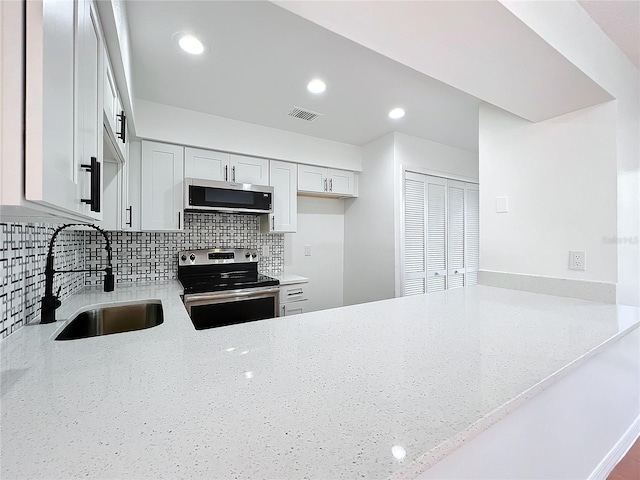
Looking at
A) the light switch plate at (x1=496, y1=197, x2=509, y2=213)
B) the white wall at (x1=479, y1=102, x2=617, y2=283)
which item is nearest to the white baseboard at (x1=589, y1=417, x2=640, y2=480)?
the white wall at (x1=479, y1=102, x2=617, y2=283)

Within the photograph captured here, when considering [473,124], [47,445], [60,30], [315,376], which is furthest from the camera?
[473,124]

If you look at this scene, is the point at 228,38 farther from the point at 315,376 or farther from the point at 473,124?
the point at 473,124

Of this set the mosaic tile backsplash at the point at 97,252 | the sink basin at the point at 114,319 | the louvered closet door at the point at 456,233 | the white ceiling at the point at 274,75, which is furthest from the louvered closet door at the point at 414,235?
the sink basin at the point at 114,319

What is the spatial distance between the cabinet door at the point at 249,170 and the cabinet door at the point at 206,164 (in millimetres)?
65

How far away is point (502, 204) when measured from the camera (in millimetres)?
2094

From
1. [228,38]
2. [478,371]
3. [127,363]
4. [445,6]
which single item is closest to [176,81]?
[228,38]

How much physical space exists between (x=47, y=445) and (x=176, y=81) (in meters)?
2.30

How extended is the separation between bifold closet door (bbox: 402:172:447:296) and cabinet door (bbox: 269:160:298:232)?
4.11ft

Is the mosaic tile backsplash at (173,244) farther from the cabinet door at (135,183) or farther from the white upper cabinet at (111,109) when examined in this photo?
the white upper cabinet at (111,109)

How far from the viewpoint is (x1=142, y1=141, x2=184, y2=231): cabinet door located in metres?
2.45

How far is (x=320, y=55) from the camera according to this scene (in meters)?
1.84

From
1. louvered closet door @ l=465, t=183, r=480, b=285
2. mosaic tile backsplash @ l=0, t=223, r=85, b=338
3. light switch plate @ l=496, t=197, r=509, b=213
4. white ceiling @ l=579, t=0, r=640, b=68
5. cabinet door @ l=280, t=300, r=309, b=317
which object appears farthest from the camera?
louvered closet door @ l=465, t=183, r=480, b=285

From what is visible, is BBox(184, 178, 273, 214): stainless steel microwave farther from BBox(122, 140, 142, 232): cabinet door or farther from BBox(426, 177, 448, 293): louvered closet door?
BBox(426, 177, 448, 293): louvered closet door

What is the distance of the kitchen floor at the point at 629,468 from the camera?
147 centimetres
